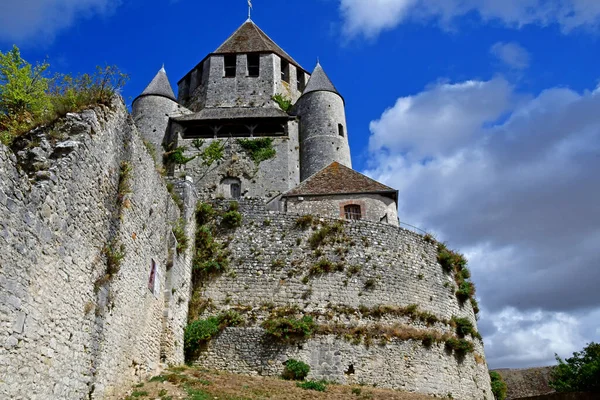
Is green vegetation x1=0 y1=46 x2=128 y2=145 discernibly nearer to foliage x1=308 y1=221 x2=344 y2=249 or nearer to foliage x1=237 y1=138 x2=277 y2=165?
foliage x1=308 y1=221 x2=344 y2=249

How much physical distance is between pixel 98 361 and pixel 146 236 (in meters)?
3.33

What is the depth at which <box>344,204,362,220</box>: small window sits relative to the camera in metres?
21.9

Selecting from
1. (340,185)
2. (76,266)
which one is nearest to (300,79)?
(340,185)

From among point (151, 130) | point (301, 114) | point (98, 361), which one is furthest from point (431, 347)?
point (151, 130)

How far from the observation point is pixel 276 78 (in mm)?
36875

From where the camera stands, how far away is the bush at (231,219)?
16.9m

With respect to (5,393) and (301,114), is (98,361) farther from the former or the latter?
(301,114)

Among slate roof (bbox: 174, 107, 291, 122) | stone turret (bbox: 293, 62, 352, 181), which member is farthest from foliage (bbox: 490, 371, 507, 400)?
slate roof (bbox: 174, 107, 291, 122)

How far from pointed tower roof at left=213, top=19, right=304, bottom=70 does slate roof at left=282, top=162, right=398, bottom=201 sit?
1736cm

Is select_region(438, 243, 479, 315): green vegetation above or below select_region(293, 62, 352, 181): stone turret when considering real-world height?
below

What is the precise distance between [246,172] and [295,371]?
59.4 feet

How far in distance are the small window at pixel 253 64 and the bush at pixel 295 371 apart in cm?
2657

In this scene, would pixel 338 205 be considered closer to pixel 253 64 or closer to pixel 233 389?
pixel 233 389

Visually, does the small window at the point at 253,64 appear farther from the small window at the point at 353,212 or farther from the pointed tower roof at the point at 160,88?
the small window at the point at 353,212
